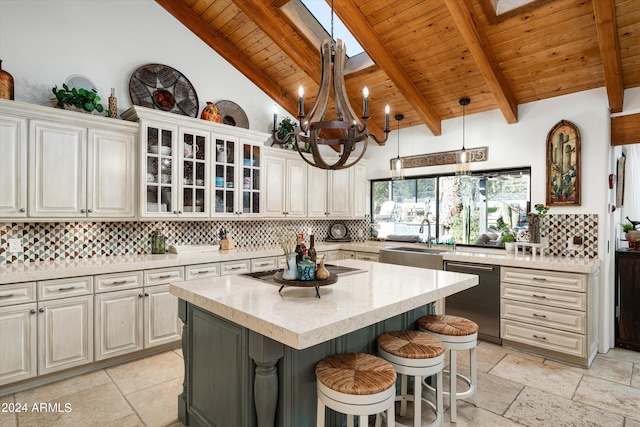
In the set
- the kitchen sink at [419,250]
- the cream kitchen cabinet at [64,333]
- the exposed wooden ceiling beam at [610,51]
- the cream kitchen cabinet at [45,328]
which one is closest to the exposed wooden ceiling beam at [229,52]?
the kitchen sink at [419,250]

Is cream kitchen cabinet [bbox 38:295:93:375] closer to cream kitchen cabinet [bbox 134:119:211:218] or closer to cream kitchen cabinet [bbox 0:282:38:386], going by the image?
cream kitchen cabinet [bbox 0:282:38:386]

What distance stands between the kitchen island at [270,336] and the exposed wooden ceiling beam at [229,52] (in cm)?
337

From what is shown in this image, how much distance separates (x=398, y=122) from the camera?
16.9ft

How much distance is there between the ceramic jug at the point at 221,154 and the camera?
13.3 feet

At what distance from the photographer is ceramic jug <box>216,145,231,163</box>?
4043 millimetres

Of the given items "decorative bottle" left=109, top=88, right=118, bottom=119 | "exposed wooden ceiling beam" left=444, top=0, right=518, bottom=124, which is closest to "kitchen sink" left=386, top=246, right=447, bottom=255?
"exposed wooden ceiling beam" left=444, top=0, right=518, bottom=124

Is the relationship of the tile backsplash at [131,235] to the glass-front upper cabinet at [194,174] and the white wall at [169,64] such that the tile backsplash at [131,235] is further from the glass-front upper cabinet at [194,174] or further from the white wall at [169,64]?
the glass-front upper cabinet at [194,174]

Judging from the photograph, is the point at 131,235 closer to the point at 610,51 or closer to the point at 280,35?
the point at 280,35

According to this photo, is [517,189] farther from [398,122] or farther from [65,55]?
[65,55]

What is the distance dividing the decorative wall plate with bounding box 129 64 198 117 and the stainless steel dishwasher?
3672 millimetres

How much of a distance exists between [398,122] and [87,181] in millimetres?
4002

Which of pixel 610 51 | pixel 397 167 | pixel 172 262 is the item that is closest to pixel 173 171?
pixel 172 262

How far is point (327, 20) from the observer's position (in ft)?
13.8

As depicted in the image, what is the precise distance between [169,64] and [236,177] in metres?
1.55
